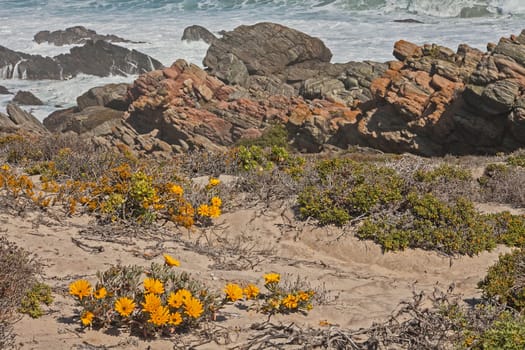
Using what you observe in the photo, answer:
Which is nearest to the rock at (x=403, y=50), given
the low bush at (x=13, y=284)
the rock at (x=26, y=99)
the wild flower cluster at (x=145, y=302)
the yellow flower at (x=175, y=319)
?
the low bush at (x=13, y=284)

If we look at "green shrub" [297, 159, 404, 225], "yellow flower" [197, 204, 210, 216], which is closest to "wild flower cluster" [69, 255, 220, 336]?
"yellow flower" [197, 204, 210, 216]

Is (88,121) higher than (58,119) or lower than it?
higher

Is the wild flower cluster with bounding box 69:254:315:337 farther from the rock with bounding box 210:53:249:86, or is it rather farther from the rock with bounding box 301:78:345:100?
the rock with bounding box 210:53:249:86

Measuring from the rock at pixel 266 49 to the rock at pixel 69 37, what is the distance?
1808 centimetres

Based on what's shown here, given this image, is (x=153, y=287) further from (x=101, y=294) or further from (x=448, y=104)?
(x=448, y=104)

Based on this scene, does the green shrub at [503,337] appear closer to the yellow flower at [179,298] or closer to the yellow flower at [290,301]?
the yellow flower at [290,301]

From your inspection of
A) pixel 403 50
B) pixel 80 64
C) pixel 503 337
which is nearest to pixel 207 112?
pixel 403 50

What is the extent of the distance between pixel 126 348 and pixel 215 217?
348 cm

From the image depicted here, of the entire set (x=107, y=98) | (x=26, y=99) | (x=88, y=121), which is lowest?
(x=26, y=99)

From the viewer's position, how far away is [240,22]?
197 ft

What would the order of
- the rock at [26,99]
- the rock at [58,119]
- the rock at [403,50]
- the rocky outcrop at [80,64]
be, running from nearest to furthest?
the rock at [403,50] < the rock at [58,119] < the rock at [26,99] < the rocky outcrop at [80,64]

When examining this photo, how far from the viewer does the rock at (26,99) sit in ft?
130

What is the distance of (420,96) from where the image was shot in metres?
20.7

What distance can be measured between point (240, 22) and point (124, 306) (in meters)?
58.4
